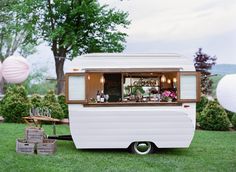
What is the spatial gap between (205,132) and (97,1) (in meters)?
8.72

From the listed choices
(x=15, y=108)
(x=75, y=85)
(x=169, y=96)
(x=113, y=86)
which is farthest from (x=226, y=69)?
(x=15, y=108)

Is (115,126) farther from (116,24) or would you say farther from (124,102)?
(116,24)

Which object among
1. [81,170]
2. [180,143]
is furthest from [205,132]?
[81,170]

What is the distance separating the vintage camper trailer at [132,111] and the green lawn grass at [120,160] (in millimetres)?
275

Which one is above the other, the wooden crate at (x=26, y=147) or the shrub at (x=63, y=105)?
the shrub at (x=63, y=105)

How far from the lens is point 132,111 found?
7766mm

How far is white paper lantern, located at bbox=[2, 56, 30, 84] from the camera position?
6.62m

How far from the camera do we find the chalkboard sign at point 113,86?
27.9 ft

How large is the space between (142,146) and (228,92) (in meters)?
3.03

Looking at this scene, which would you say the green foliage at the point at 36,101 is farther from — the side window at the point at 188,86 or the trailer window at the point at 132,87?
the side window at the point at 188,86

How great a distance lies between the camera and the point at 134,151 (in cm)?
798

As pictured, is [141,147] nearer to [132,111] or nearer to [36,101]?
[132,111]

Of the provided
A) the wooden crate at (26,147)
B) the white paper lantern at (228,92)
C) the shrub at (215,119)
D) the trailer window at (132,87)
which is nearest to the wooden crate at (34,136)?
the wooden crate at (26,147)

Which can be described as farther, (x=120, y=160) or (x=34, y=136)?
(x=34, y=136)
